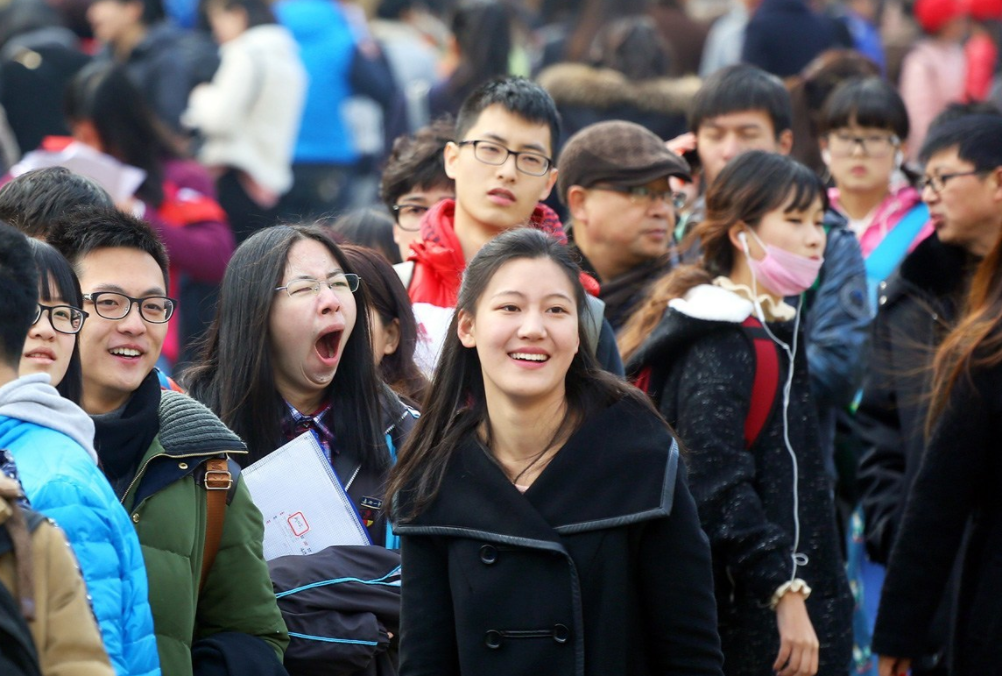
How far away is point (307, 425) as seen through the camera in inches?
166

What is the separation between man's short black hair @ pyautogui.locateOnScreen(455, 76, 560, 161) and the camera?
5.32 meters

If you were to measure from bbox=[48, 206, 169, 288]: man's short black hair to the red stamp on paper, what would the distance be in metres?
0.71

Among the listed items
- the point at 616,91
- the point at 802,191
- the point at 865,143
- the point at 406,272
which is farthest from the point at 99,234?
the point at 616,91

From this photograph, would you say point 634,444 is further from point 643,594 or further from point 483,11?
point 483,11

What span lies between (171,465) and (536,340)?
34.2 inches

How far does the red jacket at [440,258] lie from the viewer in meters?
5.09

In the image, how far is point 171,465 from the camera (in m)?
3.44

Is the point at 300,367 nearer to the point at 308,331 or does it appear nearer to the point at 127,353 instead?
the point at 308,331

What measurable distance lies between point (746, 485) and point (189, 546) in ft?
6.00

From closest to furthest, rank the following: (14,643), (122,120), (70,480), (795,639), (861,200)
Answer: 1. (14,643)
2. (70,480)
3. (795,639)
4. (861,200)
5. (122,120)

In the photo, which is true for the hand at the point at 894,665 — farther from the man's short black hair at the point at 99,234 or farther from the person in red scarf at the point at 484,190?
the man's short black hair at the point at 99,234

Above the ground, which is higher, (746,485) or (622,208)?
(622,208)

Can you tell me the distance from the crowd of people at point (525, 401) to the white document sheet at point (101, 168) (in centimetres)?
2

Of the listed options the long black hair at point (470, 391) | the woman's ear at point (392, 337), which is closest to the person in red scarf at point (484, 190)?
the woman's ear at point (392, 337)
